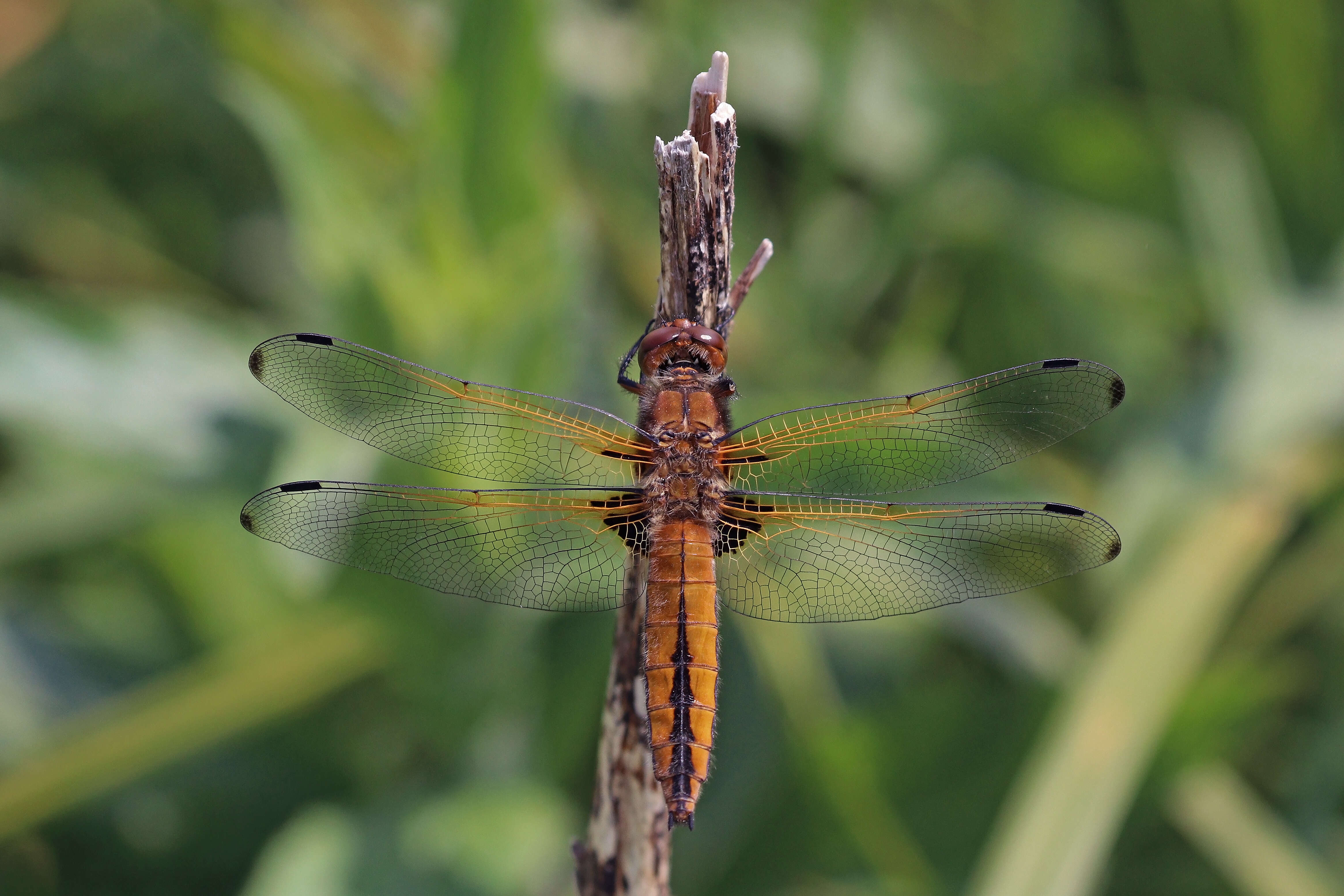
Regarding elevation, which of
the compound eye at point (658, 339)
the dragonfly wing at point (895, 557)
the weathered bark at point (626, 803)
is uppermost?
the compound eye at point (658, 339)

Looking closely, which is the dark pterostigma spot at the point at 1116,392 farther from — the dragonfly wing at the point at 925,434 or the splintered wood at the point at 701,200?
the splintered wood at the point at 701,200

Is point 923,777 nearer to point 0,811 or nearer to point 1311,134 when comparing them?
point 0,811

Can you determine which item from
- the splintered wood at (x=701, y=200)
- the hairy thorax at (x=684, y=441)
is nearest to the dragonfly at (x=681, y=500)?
the hairy thorax at (x=684, y=441)

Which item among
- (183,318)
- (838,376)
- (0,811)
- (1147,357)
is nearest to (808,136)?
(838,376)

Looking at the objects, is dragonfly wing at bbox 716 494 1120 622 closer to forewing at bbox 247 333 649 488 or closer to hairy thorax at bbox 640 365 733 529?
hairy thorax at bbox 640 365 733 529

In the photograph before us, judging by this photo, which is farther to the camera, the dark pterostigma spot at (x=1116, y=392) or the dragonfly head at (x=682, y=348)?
the dark pterostigma spot at (x=1116, y=392)

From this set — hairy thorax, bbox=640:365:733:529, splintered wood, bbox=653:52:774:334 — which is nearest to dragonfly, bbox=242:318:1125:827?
hairy thorax, bbox=640:365:733:529

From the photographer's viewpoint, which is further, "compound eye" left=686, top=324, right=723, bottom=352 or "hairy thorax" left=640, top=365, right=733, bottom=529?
"hairy thorax" left=640, top=365, right=733, bottom=529

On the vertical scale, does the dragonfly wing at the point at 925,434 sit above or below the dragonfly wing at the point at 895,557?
above
